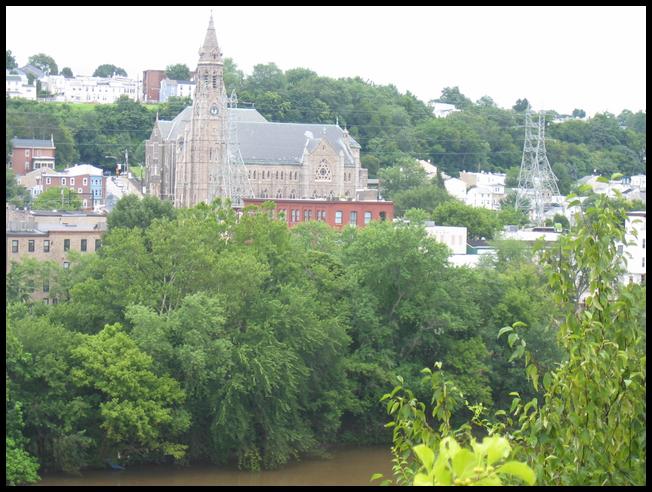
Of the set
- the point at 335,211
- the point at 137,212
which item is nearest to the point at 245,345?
the point at 137,212

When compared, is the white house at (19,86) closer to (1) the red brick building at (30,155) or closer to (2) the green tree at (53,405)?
(1) the red brick building at (30,155)

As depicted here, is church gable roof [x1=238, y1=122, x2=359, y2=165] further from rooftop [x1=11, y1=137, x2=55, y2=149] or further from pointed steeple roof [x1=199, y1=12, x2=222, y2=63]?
rooftop [x1=11, y1=137, x2=55, y2=149]

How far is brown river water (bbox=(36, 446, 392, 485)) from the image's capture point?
30922mm

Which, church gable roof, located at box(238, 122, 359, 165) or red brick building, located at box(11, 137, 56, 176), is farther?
red brick building, located at box(11, 137, 56, 176)

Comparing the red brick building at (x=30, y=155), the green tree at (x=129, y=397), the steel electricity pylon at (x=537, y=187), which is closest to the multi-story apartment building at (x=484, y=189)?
the steel electricity pylon at (x=537, y=187)

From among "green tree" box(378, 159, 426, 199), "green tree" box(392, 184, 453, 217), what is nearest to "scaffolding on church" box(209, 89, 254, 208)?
"green tree" box(392, 184, 453, 217)

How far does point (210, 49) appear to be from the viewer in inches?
4395

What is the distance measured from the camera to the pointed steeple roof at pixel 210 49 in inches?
4373

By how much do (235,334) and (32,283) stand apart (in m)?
16.1

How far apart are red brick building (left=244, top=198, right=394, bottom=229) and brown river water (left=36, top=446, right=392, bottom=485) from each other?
1614 inches

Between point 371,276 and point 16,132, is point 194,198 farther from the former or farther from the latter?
point 371,276

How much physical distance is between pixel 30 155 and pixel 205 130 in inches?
1394

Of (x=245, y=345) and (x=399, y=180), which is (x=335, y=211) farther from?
(x=399, y=180)
